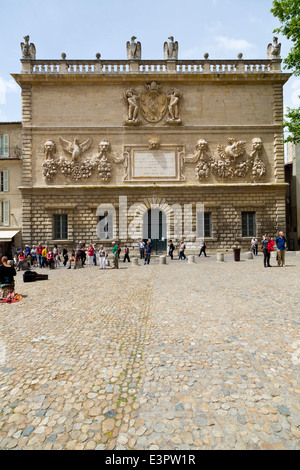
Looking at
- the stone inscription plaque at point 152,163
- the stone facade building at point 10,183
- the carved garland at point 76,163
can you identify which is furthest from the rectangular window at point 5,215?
the stone inscription plaque at point 152,163

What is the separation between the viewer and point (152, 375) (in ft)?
10.7

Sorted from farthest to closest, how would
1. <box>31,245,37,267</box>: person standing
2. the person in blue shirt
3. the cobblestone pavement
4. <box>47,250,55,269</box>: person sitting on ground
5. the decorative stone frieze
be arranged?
the decorative stone frieze → <box>31,245,37,267</box>: person standing → <box>47,250,55,269</box>: person sitting on ground → the person in blue shirt → the cobblestone pavement

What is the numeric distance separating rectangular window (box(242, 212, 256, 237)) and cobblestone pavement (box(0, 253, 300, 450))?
14301 millimetres

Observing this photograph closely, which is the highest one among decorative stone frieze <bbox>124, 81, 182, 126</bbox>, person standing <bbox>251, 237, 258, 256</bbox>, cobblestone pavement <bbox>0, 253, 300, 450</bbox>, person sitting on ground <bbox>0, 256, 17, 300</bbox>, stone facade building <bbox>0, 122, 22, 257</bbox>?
decorative stone frieze <bbox>124, 81, 182, 126</bbox>

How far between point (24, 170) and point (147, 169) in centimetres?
890

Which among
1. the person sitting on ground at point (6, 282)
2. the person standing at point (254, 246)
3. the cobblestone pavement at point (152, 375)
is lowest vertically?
the cobblestone pavement at point (152, 375)

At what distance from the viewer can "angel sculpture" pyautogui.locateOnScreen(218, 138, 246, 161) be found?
19312 mm

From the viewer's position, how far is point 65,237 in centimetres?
1962

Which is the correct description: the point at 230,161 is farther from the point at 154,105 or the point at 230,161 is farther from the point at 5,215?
the point at 5,215

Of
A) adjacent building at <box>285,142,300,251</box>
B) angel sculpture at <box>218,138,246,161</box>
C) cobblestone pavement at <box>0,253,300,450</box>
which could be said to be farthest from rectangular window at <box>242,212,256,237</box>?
cobblestone pavement at <box>0,253,300,450</box>

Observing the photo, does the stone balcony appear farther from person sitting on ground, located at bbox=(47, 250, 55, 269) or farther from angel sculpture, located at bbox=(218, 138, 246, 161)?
person sitting on ground, located at bbox=(47, 250, 55, 269)

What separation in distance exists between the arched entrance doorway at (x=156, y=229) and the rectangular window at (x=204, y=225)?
8.32ft

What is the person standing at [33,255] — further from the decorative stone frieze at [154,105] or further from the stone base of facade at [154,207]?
the decorative stone frieze at [154,105]

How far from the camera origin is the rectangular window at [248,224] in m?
20.0
